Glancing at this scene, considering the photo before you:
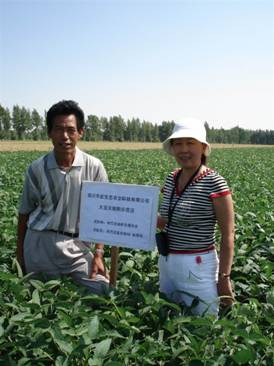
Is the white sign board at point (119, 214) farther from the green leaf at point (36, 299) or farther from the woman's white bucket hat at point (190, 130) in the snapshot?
the green leaf at point (36, 299)

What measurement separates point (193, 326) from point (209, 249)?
23.1 inches

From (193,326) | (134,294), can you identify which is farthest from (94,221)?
(193,326)

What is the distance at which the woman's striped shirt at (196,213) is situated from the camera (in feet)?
9.33

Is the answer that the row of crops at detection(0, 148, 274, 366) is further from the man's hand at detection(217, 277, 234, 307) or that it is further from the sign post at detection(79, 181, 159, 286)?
the sign post at detection(79, 181, 159, 286)

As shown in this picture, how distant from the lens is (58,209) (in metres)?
3.40

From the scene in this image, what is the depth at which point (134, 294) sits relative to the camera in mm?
2898

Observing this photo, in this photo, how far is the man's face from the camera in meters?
3.30

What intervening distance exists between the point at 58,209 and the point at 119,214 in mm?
558

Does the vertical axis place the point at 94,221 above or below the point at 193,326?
→ above

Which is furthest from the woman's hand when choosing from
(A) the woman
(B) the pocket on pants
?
(B) the pocket on pants

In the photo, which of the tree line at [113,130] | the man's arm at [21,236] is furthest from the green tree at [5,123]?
the man's arm at [21,236]

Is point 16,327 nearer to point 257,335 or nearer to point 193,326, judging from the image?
point 193,326

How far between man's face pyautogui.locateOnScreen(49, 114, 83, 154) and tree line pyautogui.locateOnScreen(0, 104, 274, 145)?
70318 millimetres

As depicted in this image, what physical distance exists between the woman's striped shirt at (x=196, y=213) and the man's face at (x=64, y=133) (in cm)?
90
